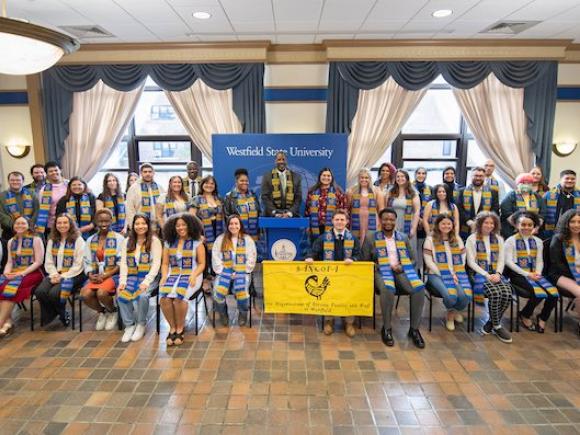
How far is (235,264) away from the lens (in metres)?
3.96

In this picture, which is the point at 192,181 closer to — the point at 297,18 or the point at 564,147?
the point at 297,18

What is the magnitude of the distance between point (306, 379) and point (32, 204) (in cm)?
411

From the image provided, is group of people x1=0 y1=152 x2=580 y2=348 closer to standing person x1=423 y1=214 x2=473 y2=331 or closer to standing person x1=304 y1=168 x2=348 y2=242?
standing person x1=423 y1=214 x2=473 y2=331

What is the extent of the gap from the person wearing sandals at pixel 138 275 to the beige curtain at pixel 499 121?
5.14 meters

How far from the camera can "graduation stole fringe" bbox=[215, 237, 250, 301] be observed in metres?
3.85

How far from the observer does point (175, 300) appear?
3598mm

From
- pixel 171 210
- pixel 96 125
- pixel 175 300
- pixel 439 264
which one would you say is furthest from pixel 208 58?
pixel 439 264

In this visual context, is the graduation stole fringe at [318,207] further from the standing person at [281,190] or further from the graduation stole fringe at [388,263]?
the graduation stole fringe at [388,263]

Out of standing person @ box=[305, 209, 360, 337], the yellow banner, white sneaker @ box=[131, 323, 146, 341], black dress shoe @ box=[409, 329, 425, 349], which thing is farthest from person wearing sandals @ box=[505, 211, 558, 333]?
white sneaker @ box=[131, 323, 146, 341]

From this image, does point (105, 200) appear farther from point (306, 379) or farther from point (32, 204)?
point (306, 379)

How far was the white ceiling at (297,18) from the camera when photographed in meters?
4.36

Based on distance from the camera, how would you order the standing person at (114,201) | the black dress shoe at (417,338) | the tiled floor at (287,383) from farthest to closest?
the standing person at (114,201) < the black dress shoe at (417,338) < the tiled floor at (287,383)

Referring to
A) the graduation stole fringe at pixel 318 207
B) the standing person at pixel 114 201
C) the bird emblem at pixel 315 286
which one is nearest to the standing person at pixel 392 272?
the bird emblem at pixel 315 286

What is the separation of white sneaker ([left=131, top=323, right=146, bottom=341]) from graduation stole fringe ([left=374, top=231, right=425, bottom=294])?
7.81 ft
